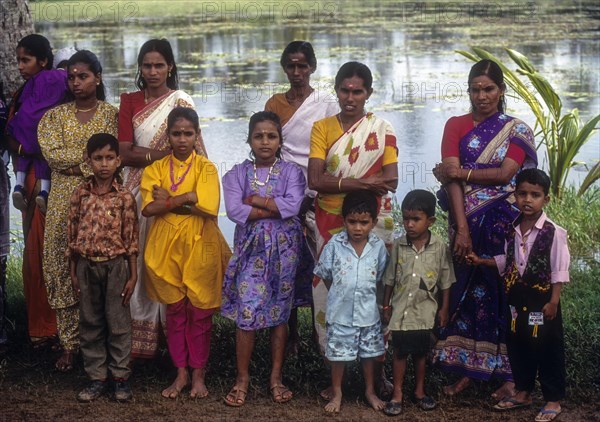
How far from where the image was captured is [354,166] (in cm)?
424

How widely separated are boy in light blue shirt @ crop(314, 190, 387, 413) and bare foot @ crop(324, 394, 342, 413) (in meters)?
0.21

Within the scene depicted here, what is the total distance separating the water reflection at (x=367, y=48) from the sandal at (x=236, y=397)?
12.5 feet

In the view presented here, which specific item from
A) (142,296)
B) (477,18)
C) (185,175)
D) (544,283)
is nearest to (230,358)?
(142,296)

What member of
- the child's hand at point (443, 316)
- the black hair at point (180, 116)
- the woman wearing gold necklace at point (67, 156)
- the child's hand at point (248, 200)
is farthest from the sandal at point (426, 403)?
the woman wearing gold necklace at point (67, 156)

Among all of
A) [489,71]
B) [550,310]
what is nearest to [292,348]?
[550,310]

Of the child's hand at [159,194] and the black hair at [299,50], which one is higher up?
the black hair at [299,50]

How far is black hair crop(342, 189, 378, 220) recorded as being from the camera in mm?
4070

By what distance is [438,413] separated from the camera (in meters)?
4.19

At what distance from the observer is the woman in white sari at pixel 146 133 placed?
450 centimetres

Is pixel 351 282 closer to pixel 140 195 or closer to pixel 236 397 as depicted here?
pixel 236 397

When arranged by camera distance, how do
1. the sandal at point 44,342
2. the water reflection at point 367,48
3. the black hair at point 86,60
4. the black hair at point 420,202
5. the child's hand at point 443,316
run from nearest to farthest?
1. the black hair at point 420,202
2. the child's hand at point 443,316
3. the black hair at point 86,60
4. the sandal at point 44,342
5. the water reflection at point 367,48

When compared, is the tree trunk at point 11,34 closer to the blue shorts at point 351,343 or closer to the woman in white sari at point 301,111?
the woman in white sari at point 301,111

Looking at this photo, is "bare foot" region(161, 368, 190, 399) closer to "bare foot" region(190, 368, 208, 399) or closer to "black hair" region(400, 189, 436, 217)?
"bare foot" region(190, 368, 208, 399)

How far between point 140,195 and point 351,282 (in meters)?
1.25
